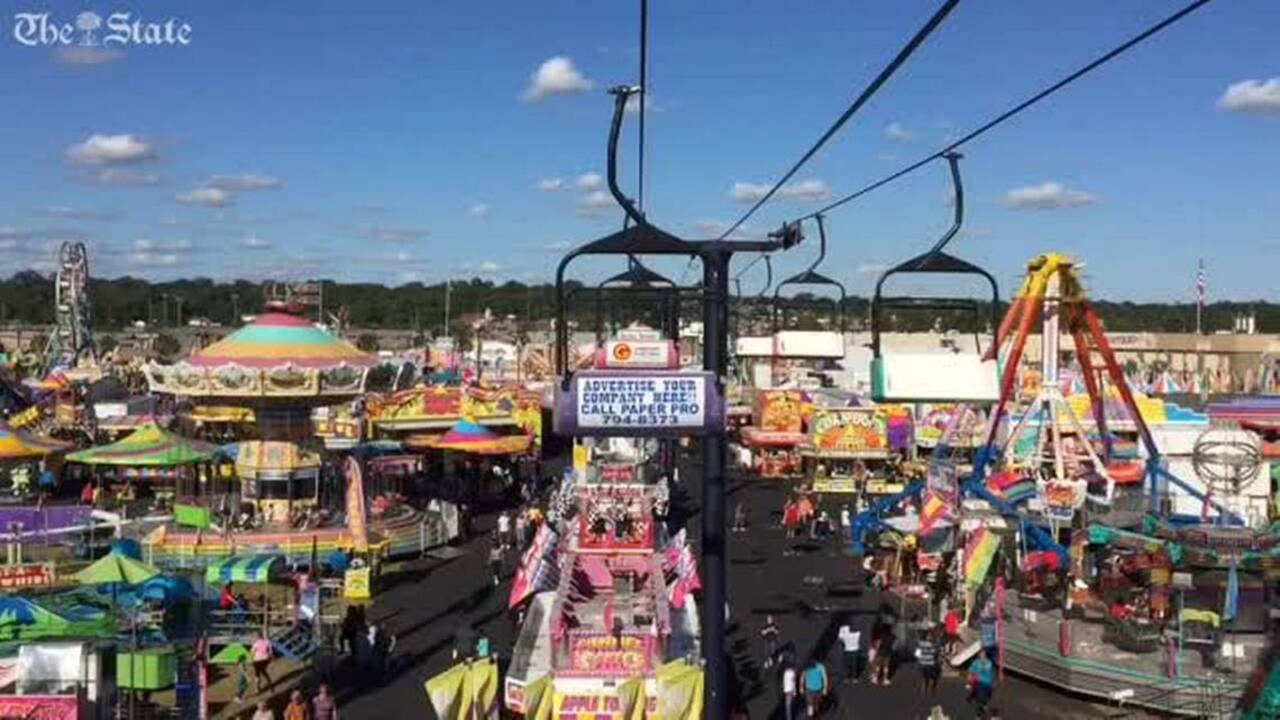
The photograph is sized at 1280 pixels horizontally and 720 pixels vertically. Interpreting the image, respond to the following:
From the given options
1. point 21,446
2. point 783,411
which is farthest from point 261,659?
point 783,411

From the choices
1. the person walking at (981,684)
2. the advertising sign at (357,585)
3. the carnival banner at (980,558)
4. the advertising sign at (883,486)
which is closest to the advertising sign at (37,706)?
the person walking at (981,684)

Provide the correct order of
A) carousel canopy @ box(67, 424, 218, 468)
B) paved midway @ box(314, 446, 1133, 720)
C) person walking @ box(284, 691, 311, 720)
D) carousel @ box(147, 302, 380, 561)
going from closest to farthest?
person walking @ box(284, 691, 311, 720), paved midway @ box(314, 446, 1133, 720), carousel @ box(147, 302, 380, 561), carousel canopy @ box(67, 424, 218, 468)

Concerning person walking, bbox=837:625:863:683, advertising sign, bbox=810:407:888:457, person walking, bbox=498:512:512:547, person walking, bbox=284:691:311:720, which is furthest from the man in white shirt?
advertising sign, bbox=810:407:888:457

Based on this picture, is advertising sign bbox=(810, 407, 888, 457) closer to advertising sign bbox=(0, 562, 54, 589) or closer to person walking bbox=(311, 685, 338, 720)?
advertising sign bbox=(0, 562, 54, 589)

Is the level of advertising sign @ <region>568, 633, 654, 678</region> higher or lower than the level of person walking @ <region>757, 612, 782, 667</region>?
higher

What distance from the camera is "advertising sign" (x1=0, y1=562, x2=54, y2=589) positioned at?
20.9m

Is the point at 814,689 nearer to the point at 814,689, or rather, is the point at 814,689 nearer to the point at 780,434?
the point at 814,689

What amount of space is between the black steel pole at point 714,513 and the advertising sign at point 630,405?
1636 mm

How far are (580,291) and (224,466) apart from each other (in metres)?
25.7

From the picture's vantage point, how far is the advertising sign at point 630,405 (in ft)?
31.4

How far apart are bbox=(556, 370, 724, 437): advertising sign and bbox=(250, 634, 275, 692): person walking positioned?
929cm

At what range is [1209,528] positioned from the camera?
1981 centimetres

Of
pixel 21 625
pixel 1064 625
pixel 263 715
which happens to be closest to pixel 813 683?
pixel 1064 625

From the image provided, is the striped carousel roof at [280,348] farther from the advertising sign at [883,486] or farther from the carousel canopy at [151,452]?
the advertising sign at [883,486]
